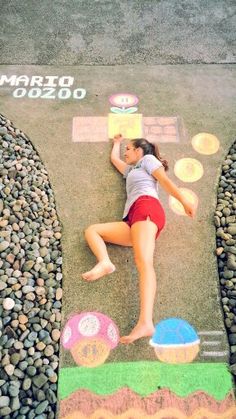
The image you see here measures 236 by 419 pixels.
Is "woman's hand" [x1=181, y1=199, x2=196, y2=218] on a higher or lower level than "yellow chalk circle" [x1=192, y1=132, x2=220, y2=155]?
lower

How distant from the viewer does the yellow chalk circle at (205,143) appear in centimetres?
447

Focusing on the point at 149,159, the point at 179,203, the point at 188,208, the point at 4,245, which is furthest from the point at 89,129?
the point at 4,245

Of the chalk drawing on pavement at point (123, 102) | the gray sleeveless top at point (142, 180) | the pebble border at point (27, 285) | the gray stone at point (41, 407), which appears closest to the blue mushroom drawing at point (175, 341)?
the pebble border at point (27, 285)

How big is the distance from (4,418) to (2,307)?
74 cm

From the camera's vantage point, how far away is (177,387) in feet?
9.66

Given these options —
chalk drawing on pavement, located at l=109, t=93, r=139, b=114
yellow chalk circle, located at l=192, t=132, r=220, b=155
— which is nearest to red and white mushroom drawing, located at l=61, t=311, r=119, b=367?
yellow chalk circle, located at l=192, t=132, r=220, b=155

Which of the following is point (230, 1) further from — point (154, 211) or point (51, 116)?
point (154, 211)

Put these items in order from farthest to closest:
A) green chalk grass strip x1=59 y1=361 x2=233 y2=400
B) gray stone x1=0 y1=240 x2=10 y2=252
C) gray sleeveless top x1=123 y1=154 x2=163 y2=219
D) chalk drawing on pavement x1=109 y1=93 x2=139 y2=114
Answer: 1. chalk drawing on pavement x1=109 y1=93 x2=139 y2=114
2. gray sleeveless top x1=123 y1=154 x2=163 y2=219
3. gray stone x1=0 y1=240 x2=10 y2=252
4. green chalk grass strip x1=59 y1=361 x2=233 y2=400

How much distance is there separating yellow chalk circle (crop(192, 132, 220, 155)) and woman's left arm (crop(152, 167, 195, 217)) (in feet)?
2.64

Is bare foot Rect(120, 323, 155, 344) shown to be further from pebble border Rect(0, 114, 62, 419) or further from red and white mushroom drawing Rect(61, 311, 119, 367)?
pebble border Rect(0, 114, 62, 419)

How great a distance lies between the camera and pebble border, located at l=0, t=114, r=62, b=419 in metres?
2.87

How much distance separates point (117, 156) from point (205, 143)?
916 millimetres

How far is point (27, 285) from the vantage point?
3332 millimetres

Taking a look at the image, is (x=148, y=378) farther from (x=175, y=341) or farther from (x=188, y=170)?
(x=188, y=170)
